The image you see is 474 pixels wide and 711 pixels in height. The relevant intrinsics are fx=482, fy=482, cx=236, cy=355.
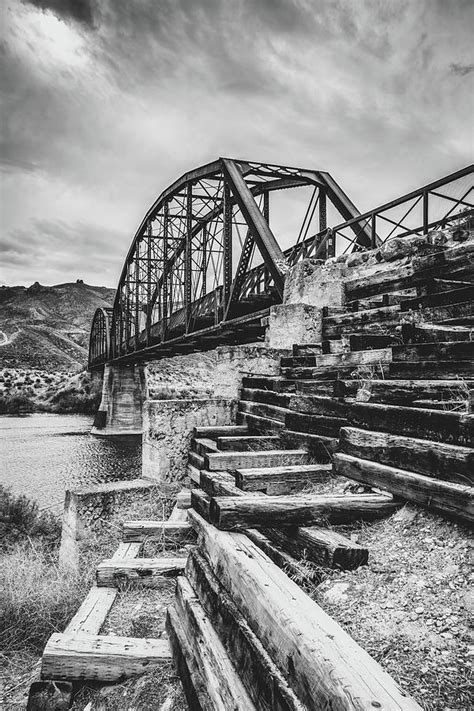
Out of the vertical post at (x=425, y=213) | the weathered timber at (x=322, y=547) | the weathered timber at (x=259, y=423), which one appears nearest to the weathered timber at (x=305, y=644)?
the weathered timber at (x=322, y=547)

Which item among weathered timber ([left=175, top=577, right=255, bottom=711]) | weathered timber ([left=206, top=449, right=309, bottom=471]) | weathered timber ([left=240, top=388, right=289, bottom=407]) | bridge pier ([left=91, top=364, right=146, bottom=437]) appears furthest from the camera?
bridge pier ([left=91, top=364, right=146, bottom=437])

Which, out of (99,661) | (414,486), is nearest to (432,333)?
(414,486)

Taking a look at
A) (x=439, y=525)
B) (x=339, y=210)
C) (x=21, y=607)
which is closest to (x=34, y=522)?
(x=21, y=607)

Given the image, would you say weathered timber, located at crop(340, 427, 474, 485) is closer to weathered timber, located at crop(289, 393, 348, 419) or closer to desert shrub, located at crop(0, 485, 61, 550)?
weathered timber, located at crop(289, 393, 348, 419)

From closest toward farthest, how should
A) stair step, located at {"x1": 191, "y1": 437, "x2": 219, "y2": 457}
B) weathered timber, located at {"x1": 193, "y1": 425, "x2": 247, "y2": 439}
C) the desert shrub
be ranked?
stair step, located at {"x1": 191, "y1": 437, "x2": 219, "y2": 457}
weathered timber, located at {"x1": 193, "y1": 425, "x2": 247, "y2": 439}
the desert shrub

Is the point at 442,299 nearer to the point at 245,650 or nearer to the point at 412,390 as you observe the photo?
the point at 412,390

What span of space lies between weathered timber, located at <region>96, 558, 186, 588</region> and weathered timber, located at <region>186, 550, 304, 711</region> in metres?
1.37

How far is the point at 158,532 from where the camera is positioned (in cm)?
535

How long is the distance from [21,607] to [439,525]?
407 centimetres

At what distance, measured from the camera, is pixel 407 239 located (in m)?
8.05

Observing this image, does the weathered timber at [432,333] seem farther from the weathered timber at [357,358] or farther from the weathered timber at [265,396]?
the weathered timber at [265,396]

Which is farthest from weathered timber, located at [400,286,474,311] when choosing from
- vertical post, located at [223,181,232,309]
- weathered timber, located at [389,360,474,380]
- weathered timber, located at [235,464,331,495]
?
vertical post, located at [223,181,232,309]

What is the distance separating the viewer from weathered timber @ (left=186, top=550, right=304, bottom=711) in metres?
1.94

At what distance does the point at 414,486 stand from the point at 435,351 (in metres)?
1.52
